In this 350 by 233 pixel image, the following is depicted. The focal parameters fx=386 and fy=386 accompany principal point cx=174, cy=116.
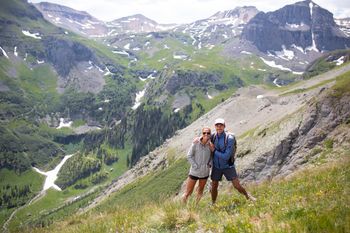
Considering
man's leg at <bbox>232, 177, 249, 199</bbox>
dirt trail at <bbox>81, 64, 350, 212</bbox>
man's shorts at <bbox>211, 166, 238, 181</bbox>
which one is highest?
man's shorts at <bbox>211, 166, 238, 181</bbox>

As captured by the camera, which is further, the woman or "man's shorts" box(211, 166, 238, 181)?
the woman

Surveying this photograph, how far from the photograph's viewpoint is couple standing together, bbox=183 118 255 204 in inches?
635

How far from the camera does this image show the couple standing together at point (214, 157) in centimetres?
1612

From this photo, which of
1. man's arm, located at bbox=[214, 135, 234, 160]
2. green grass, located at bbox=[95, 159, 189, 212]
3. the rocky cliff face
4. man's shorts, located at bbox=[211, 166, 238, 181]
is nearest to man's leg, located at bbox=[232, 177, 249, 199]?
man's shorts, located at bbox=[211, 166, 238, 181]

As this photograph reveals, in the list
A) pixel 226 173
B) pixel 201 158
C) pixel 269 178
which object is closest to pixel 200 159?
pixel 201 158

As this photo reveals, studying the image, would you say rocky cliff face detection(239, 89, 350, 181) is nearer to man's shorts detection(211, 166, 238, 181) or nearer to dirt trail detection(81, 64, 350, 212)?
man's shorts detection(211, 166, 238, 181)

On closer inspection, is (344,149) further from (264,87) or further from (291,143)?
(264,87)

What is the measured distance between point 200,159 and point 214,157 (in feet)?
2.25

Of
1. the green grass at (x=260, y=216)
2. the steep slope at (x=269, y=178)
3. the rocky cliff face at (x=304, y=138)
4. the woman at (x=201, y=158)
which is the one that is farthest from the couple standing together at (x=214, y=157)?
the rocky cliff face at (x=304, y=138)

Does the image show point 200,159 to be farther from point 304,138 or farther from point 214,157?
point 304,138

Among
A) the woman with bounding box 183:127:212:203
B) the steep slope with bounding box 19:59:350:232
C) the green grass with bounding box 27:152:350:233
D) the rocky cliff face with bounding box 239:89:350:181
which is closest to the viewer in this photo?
the green grass with bounding box 27:152:350:233

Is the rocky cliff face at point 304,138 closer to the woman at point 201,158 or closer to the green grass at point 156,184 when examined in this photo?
the woman at point 201,158

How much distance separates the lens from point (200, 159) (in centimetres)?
1675

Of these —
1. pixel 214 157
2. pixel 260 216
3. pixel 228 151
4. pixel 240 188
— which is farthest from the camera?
pixel 214 157
